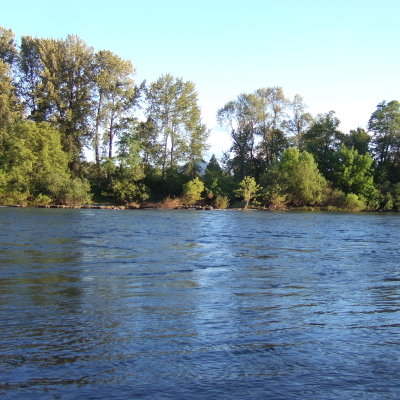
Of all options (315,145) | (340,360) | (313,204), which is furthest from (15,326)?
(315,145)

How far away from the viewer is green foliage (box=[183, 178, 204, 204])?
65.9 meters

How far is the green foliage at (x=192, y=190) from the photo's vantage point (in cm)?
6588

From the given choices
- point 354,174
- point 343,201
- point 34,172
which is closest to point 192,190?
point 34,172

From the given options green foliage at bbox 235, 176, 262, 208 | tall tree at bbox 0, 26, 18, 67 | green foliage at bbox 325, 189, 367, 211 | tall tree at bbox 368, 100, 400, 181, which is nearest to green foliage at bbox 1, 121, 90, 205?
tall tree at bbox 0, 26, 18, 67

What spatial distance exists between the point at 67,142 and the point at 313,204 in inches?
1515

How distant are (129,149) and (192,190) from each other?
11.7m

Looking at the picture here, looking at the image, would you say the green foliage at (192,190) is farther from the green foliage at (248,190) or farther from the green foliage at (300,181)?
the green foliage at (300,181)

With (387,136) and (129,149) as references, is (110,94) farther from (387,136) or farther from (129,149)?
(387,136)

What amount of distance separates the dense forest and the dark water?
150 feet

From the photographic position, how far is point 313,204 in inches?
2702

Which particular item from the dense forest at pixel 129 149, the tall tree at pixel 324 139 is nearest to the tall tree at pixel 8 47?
the dense forest at pixel 129 149

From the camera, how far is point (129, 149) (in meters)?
67.3

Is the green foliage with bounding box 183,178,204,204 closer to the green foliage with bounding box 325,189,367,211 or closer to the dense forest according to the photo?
the dense forest

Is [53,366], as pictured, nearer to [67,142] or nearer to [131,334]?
[131,334]
